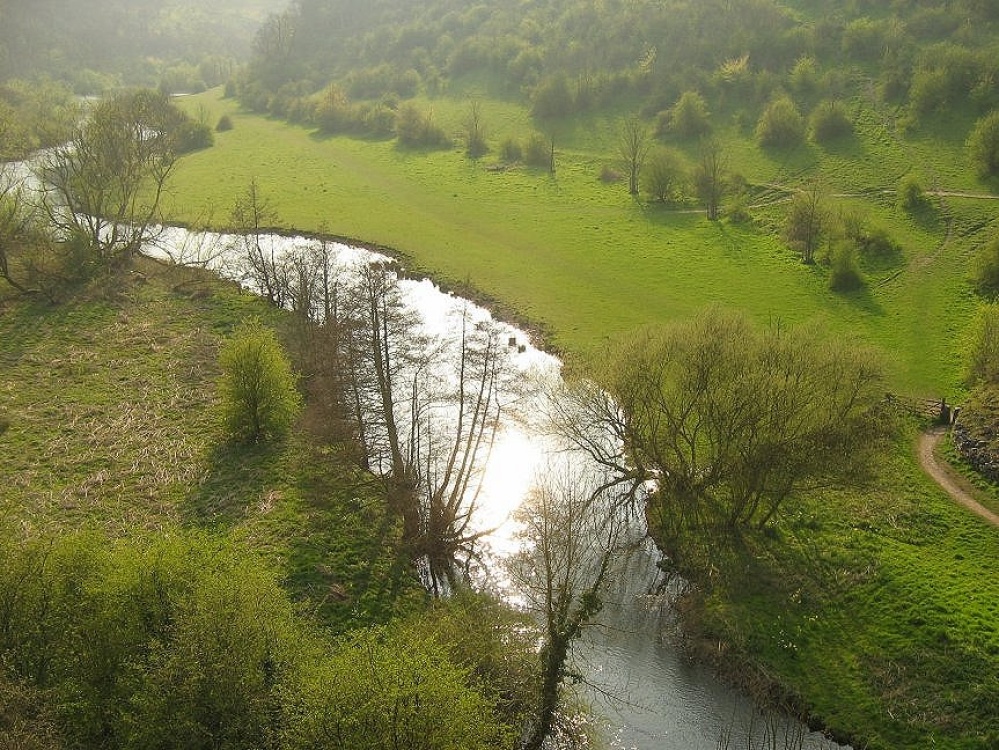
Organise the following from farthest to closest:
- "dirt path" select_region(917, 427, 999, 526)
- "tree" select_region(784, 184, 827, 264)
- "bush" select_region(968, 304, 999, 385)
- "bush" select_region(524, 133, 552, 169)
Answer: "bush" select_region(524, 133, 552, 169) → "tree" select_region(784, 184, 827, 264) → "bush" select_region(968, 304, 999, 385) → "dirt path" select_region(917, 427, 999, 526)

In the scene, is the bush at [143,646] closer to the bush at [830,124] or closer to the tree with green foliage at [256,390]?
the tree with green foliage at [256,390]

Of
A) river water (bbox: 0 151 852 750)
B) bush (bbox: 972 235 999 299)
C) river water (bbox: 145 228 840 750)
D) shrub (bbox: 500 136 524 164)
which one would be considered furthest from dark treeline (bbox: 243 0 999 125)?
river water (bbox: 145 228 840 750)

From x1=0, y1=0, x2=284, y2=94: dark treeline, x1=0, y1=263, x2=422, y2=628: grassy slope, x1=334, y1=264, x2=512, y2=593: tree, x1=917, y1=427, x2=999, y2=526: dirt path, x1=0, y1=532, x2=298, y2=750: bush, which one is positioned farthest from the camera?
x1=0, y1=0, x2=284, y2=94: dark treeline

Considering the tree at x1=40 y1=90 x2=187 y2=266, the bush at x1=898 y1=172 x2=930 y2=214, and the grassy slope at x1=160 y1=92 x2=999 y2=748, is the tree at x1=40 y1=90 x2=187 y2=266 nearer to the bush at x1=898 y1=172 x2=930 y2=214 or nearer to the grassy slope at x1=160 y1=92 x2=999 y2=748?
the grassy slope at x1=160 y1=92 x2=999 y2=748

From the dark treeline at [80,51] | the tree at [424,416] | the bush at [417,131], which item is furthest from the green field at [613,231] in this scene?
the dark treeline at [80,51]

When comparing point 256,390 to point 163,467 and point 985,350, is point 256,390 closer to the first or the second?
point 163,467

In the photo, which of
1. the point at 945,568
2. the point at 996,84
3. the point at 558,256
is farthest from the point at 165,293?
the point at 996,84

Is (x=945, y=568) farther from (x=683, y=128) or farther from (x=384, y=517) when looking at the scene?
(x=683, y=128)

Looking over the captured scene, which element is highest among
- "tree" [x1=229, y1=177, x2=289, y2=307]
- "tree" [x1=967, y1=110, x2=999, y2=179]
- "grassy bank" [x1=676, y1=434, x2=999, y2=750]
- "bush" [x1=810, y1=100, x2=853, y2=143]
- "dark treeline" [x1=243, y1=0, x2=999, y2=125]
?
"dark treeline" [x1=243, y1=0, x2=999, y2=125]
